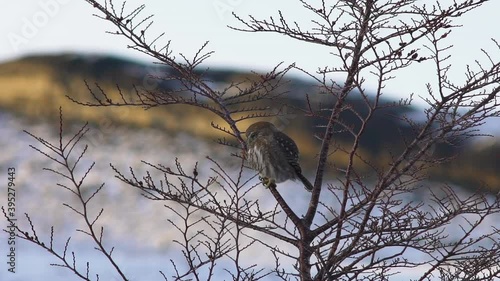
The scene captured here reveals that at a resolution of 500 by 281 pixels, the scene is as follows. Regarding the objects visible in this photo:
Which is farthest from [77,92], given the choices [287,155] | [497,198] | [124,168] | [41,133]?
[497,198]

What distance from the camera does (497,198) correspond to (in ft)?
13.4

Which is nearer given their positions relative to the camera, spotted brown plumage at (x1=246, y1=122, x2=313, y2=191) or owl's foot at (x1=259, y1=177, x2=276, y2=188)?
owl's foot at (x1=259, y1=177, x2=276, y2=188)

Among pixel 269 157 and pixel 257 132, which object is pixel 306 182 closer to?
pixel 269 157

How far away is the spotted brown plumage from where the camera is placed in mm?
5660

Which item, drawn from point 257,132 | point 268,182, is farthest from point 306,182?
point 257,132

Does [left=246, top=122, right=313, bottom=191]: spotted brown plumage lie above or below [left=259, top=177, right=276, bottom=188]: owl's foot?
above

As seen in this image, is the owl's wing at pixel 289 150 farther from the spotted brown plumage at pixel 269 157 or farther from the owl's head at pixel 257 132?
the owl's head at pixel 257 132

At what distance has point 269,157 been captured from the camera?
18.6 feet

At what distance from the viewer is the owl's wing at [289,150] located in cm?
572

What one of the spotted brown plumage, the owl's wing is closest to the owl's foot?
the spotted brown plumage

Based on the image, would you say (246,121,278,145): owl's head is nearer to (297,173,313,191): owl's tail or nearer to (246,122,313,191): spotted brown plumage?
(246,122,313,191): spotted brown plumage

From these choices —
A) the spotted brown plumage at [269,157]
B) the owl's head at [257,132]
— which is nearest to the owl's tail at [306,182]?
the spotted brown plumage at [269,157]

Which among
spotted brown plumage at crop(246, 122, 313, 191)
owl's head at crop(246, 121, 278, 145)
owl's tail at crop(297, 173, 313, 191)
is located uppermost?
owl's head at crop(246, 121, 278, 145)

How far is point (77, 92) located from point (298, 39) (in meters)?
9.38
